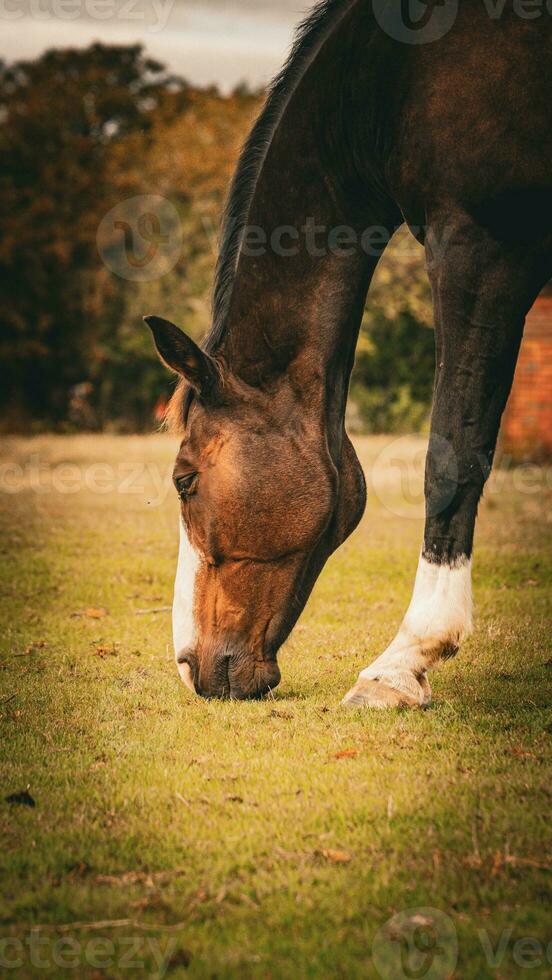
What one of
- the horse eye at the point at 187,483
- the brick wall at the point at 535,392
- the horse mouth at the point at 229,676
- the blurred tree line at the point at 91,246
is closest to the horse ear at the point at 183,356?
the horse eye at the point at 187,483

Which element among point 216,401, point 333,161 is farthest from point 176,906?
point 333,161

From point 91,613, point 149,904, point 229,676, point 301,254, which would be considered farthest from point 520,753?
point 91,613

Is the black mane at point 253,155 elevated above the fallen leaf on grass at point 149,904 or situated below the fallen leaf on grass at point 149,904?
above

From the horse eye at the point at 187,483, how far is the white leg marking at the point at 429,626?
973mm

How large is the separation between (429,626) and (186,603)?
3.20 ft

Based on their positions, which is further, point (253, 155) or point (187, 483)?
point (253, 155)

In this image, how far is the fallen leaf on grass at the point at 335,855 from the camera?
2553mm

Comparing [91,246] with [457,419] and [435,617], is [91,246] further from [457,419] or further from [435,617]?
[435,617]

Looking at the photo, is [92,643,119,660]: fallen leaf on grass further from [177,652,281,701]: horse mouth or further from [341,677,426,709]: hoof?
[341,677,426,709]: hoof

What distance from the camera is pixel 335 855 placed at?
2576 mm

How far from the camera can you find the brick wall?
18.1m

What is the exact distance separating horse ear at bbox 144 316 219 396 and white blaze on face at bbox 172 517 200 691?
61 centimetres

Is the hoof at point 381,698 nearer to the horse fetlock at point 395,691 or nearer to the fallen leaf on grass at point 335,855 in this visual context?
the horse fetlock at point 395,691

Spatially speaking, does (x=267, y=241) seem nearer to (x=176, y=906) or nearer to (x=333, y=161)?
(x=333, y=161)
